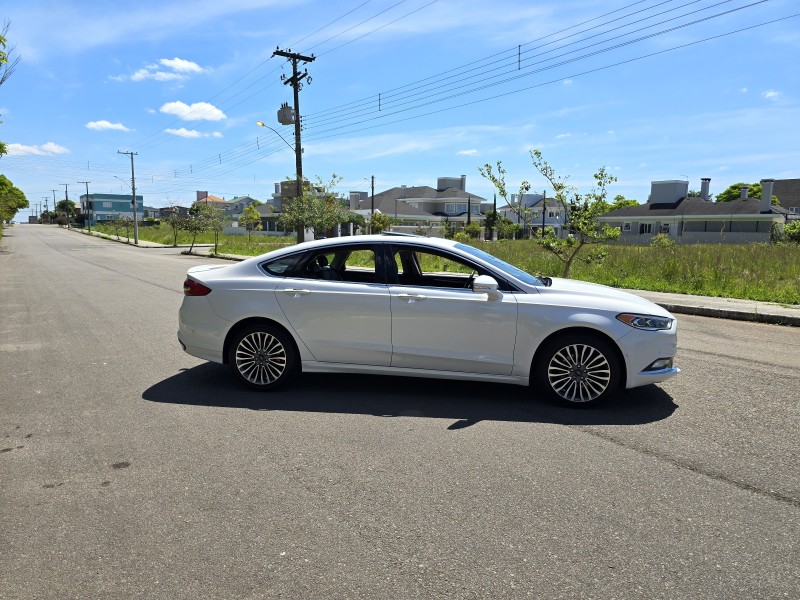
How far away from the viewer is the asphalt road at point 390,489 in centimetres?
279

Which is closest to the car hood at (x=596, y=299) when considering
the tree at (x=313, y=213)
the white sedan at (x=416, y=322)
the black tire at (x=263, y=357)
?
the white sedan at (x=416, y=322)

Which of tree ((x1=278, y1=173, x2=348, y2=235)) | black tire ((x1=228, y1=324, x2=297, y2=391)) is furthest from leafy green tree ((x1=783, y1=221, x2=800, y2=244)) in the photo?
black tire ((x1=228, y1=324, x2=297, y2=391))

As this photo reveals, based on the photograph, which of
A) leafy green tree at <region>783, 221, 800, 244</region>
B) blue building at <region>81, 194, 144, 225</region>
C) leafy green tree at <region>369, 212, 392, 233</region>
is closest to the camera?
leafy green tree at <region>783, 221, 800, 244</region>

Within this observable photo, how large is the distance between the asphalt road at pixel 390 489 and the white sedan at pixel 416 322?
1.05 feet

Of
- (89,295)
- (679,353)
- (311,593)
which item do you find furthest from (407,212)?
(311,593)

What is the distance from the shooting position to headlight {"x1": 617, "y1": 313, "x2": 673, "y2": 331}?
206 inches

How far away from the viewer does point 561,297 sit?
5.36m

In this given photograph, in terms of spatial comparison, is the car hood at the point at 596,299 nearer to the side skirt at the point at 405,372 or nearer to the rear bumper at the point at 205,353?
the side skirt at the point at 405,372

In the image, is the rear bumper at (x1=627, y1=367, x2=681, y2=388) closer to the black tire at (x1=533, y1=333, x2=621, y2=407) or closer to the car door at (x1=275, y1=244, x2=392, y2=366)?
the black tire at (x1=533, y1=333, x2=621, y2=407)

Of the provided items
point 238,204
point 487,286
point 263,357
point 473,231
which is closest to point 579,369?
point 487,286

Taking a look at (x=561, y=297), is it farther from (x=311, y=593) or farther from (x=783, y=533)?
(x=311, y=593)

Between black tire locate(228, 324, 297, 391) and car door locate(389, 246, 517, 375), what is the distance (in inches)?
42.4

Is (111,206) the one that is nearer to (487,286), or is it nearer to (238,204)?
(238,204)

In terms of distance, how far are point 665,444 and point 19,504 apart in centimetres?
445
